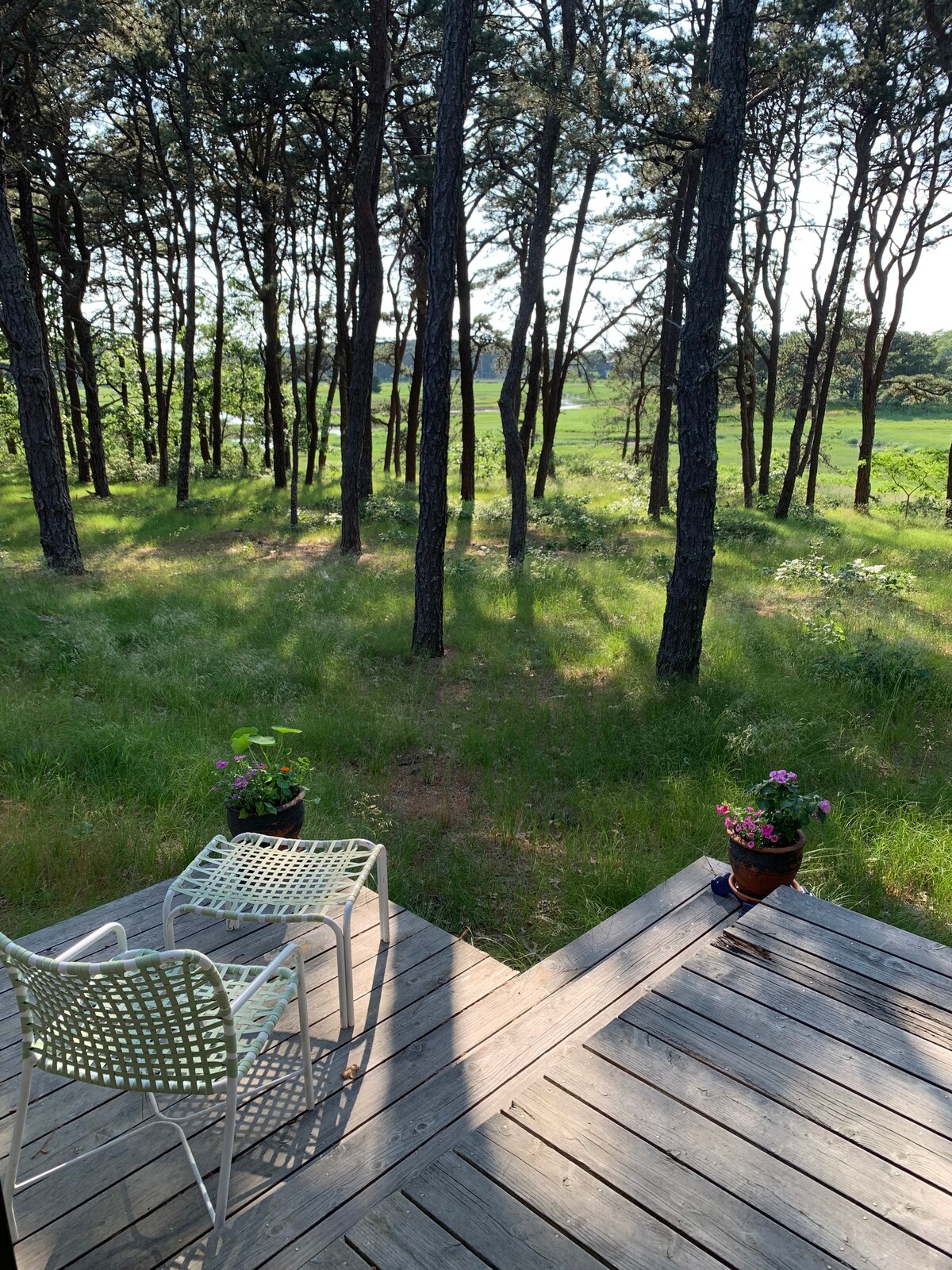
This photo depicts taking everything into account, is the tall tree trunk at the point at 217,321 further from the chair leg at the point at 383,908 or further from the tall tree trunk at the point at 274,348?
the chair leg at the point at 383,908

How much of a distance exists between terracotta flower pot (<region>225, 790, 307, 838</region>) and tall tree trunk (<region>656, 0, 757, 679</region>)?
4.21 meters

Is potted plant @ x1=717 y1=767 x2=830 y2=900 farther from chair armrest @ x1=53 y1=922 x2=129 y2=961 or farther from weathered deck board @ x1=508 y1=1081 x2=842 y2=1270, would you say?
chair armrest @ x1=53 y1=922 x2=129 y2=961

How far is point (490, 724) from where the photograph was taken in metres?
6.34

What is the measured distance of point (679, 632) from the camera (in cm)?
709

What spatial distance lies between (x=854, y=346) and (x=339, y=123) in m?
14.8

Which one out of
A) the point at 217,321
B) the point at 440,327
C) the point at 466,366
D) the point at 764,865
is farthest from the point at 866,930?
the point at 217,321

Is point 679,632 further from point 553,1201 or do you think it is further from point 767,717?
point 553,1201

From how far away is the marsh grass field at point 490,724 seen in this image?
4246 mm

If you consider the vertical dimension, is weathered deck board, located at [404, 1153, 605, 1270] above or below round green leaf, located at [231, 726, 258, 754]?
below

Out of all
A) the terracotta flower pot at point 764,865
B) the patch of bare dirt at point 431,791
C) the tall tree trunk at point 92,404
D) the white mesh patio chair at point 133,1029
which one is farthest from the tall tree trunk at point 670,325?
the white mesh patio chair at point 133,1029

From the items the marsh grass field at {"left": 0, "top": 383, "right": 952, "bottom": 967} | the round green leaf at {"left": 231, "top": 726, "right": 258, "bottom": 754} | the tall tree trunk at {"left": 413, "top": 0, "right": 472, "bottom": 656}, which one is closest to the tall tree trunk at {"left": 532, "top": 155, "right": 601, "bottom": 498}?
the tall tree trunk at {"left": 413, "top": 0, "right": 472, "bottom": 656}

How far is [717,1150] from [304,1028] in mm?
1241

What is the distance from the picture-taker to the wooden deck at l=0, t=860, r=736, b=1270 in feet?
6.71

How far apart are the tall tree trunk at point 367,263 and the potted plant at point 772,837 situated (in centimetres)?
1038
